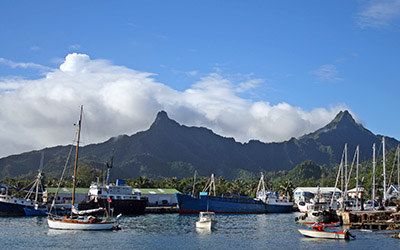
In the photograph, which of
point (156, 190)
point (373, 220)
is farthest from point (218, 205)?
point (373, 220)

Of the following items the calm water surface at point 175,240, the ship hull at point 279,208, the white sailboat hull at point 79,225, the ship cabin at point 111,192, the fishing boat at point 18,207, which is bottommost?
the calm water surface at point 175,240

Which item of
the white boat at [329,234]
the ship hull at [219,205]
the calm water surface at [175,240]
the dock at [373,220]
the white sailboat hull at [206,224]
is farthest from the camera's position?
the ship hull at [219,205]

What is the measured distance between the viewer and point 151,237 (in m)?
64.2

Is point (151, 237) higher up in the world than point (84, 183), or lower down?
lower down

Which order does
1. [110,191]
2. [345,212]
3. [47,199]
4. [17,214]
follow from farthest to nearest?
[47,199]
[110,191]
[17,214]
[345,212]

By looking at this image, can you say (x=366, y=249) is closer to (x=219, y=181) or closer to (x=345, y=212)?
(x=345, y=212)

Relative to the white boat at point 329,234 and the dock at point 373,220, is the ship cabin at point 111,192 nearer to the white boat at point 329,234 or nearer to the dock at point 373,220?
the dock at point 373,220

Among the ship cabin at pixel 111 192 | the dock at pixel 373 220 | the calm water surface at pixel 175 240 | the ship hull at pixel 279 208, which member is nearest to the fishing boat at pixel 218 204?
the ship hull at pixel 279 208

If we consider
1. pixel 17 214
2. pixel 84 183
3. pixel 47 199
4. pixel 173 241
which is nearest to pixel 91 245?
pixel 173 241

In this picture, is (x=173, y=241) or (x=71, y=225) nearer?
(x=173, y=241)

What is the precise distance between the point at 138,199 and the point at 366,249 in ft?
226

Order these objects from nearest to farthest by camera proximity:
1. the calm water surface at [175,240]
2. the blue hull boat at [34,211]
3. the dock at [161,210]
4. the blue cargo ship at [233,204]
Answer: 1. the calm water surface at [175,240]
2. the blue hull boat at [34,211]
3. the blue cargo ship at [233,204]
4. the dock at [161,210]

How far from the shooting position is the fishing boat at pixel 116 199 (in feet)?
356

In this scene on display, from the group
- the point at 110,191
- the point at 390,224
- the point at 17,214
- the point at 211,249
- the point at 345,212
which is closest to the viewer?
the point at 211,249
